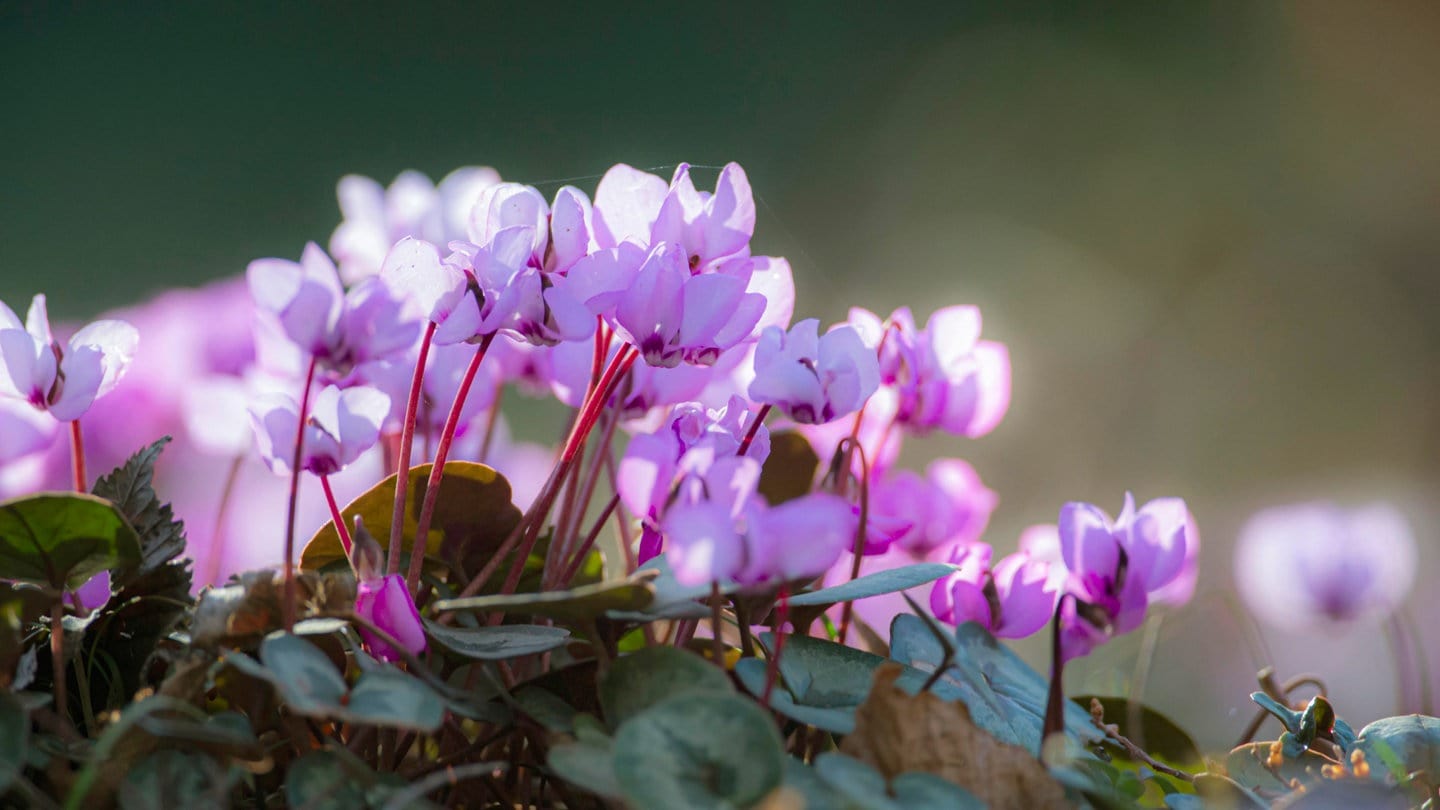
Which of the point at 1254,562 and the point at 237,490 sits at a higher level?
the point at 237,490

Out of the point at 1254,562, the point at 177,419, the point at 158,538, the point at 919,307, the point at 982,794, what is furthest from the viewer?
the point at 919,307

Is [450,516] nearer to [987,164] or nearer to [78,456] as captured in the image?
[78,456]

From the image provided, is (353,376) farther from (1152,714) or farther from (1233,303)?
(1233,303)

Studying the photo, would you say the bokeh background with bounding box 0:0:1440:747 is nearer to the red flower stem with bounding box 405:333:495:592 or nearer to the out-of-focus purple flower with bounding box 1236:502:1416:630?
the out-of-focus purple flower with bounding box 1236:502:1416:630

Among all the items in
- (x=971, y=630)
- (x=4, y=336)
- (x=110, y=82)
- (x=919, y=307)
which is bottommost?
(x=919, y=307)

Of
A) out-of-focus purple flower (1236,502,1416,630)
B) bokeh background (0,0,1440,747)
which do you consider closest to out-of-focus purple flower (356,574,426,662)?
out-of-focus purple flower (1236,502,1416,630)

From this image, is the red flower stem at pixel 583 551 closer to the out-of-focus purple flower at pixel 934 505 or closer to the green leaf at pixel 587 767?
the green leaf at pixel 587 767

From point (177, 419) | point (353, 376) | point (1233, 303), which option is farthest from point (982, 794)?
point (1233, 303)
